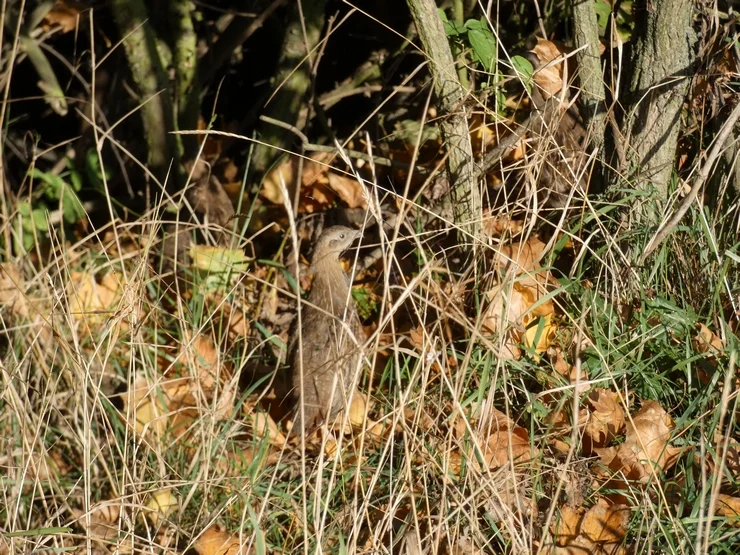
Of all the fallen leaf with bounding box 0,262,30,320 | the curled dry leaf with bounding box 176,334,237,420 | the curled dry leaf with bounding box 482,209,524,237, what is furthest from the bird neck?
the fallen leaf with bounding box 0,262,30,320

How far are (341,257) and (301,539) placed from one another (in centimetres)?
217

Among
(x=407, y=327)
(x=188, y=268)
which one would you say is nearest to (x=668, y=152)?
(x=407, y=327)

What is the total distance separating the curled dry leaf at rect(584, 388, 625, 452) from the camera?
3432 millimetres

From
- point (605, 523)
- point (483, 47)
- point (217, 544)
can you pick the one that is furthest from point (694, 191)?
point (217, 544)

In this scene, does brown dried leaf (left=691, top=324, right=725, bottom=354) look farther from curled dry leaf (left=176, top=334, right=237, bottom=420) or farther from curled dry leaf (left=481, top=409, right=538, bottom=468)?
curled dry leaf (left=176, top=334, right=237, bottom=420)

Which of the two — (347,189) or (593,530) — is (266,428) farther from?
(347,189)

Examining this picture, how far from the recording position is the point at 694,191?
3248mm

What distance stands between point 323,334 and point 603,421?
1692mm

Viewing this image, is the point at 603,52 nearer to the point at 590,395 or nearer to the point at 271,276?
the point at 590,395

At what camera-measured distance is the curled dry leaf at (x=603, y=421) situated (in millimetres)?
3432

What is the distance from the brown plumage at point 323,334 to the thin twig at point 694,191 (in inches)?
53.2

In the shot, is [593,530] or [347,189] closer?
[593,530]

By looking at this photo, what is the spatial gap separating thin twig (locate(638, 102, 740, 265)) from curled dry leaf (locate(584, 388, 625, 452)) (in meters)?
0.62

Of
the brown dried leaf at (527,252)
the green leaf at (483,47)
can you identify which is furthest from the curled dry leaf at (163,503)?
the green leaf at (483,47)
